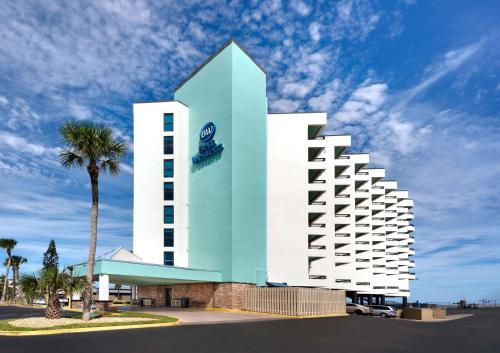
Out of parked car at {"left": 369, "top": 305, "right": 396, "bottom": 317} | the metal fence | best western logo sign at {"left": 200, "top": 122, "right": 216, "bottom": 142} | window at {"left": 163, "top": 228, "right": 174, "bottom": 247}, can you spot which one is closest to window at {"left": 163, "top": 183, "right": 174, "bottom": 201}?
window at {"left": 163, "top": 228, "right": 174, "bottom": 247}

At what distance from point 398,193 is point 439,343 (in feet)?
303

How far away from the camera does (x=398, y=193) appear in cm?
10625

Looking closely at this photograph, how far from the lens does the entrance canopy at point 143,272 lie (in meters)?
35.5

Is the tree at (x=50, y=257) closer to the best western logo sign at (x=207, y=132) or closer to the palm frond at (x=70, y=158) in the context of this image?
the palm frond at (x=70, y=158)

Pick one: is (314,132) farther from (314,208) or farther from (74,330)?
(74,330)

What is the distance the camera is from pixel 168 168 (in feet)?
167

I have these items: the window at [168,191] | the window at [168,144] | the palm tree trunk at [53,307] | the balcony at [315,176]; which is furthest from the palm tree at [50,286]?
the balcony at [315,176]

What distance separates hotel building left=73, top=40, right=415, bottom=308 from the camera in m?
43.4

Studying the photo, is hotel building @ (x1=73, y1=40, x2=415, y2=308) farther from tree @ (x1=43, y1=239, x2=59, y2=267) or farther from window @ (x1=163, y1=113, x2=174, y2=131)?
tree @ (x1=43, y1=239, x2=59, y2=267)

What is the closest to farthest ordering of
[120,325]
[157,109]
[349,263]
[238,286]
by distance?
[120,325] → [238,286] → [157,109] → [349,263]

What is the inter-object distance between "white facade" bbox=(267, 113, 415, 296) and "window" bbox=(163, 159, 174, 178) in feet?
41.8

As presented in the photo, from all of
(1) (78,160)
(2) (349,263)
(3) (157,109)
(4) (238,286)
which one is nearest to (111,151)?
(1) (78,160)

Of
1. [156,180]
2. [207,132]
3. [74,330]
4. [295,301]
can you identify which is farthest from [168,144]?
[74,330]

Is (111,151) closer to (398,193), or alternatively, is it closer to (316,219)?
(316,219)
